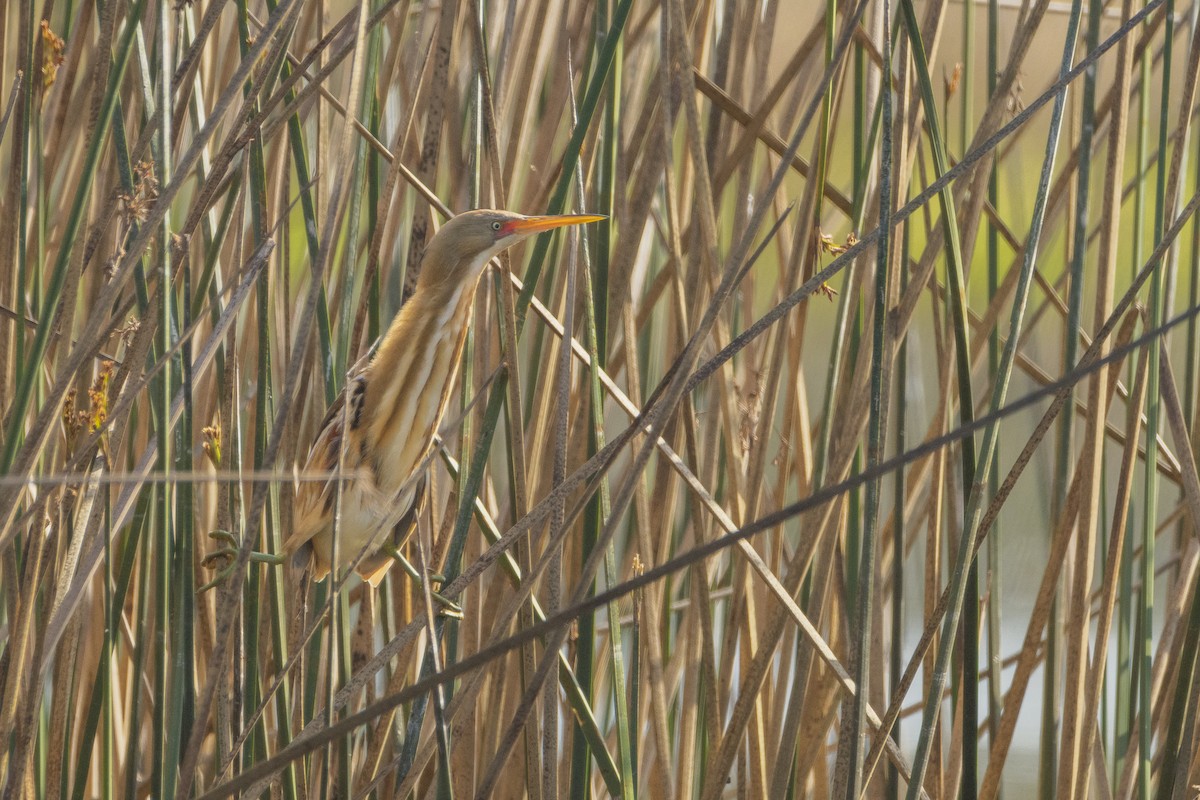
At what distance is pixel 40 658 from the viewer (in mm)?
930

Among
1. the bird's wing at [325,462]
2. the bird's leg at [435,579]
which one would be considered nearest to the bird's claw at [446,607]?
the bird's leg at [435,579]

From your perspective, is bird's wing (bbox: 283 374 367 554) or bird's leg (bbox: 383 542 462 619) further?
bird's wing (bbox: 283 374 367 554)

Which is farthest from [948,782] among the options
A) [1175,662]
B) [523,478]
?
Answer: [523,478]

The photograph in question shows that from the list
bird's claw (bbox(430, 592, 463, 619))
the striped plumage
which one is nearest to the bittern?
the striped plumage

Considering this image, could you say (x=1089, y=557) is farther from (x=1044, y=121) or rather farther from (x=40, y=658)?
(x=1044, y=121)

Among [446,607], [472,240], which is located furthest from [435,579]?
[472,240]

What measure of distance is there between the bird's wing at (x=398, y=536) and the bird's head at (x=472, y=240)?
0.23 metres

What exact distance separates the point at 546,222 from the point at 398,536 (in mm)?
413

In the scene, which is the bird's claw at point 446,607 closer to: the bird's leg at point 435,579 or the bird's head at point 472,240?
the bird's leg at point 435,579

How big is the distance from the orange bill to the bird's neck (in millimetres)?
96

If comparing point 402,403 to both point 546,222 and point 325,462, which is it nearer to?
point 325,462

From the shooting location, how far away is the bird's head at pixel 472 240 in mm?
1259

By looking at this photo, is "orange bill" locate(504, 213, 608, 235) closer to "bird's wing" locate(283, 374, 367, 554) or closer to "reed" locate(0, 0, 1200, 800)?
"reed" locate(0, 0, 1200, 800)

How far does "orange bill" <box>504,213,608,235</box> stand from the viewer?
43.1 inches
